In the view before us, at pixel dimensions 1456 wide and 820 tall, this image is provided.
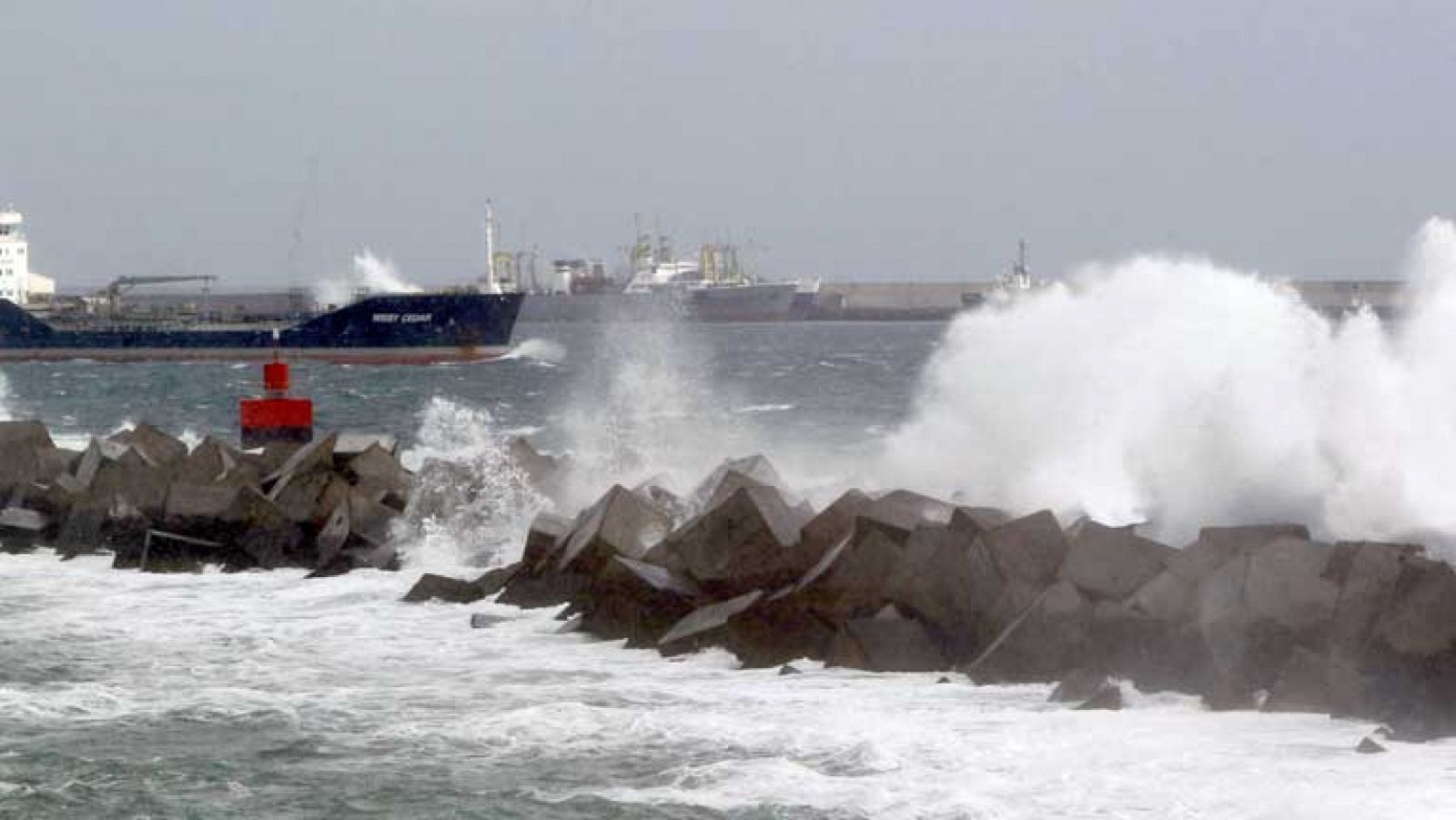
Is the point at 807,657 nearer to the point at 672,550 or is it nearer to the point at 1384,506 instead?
the point at 672,550

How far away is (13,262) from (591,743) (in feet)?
279

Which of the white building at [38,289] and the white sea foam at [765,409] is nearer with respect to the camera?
the white sea foam at [765,409]

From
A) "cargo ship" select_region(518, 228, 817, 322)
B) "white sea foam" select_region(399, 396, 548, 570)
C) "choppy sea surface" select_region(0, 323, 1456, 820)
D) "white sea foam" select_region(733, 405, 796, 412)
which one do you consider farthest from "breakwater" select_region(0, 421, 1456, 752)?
"cargo ship" select_region(518, 228, 817, 322)

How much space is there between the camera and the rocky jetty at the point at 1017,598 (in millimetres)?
10414

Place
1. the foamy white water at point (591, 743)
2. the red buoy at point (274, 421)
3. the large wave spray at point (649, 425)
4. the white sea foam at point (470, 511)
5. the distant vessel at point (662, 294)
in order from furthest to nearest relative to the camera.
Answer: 1. the distant vessel at point (662, 294)
2. the red buoy at point (274, 421)
3. the large wave spray at point (649, 425)
4. the white sea foam at point (470, 511)
5. the foamy white water at point (591, 743)

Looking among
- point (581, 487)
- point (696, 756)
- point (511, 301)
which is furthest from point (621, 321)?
point (696, 756)

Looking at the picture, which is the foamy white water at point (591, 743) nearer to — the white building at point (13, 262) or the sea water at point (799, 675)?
the sea water at point (799, 675)

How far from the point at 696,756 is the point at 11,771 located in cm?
338

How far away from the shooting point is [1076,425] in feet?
60.7

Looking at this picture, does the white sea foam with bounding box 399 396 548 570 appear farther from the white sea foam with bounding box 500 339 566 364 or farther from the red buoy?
the white sea foam with bounding box 500 339 566 364

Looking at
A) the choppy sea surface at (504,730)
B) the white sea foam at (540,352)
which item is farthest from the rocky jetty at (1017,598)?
A: the white sea foam at (540,352)

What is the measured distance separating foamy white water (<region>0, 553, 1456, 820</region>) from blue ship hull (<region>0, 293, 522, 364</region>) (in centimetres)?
6464

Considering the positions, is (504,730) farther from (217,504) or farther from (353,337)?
(353,337)

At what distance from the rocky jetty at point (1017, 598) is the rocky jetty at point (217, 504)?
2.71 meters
